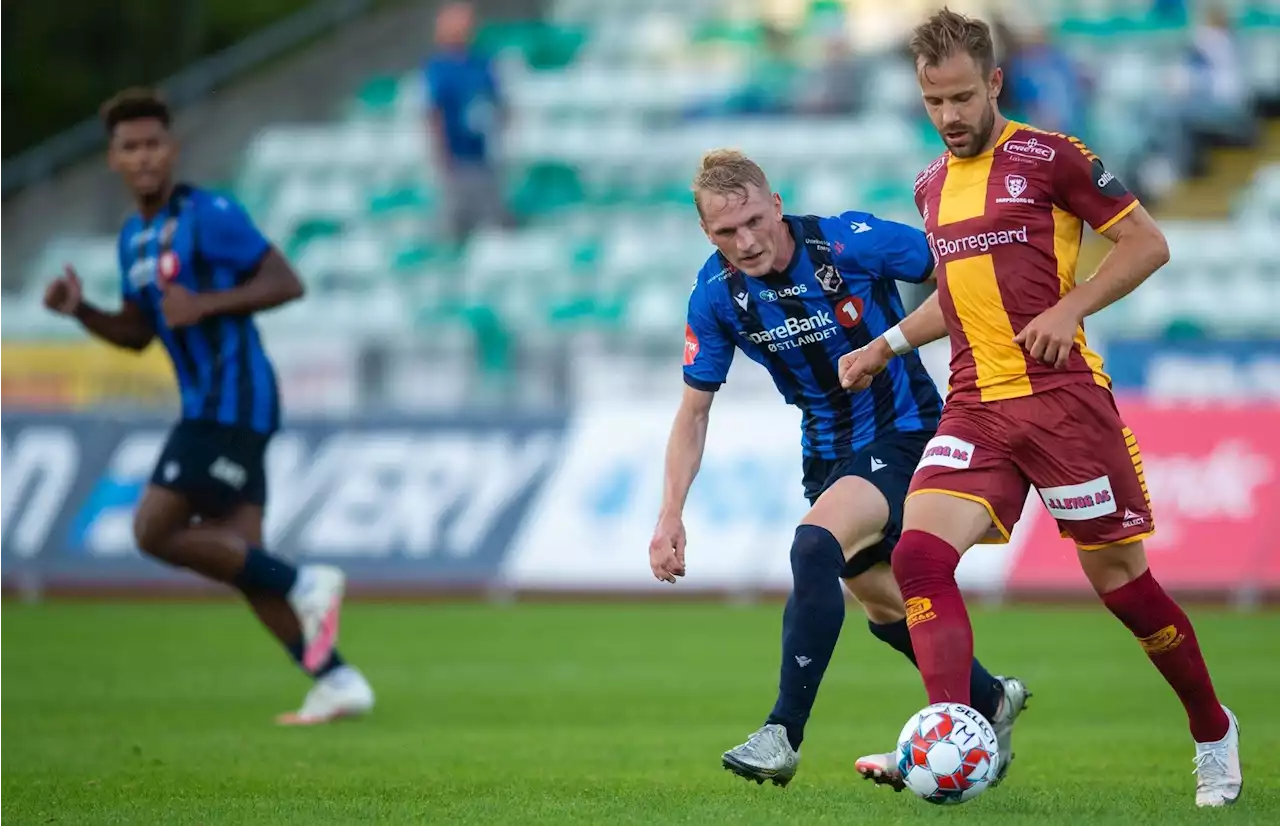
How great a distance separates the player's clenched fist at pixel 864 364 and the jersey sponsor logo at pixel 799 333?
45 centimetres

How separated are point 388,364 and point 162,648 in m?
6.11

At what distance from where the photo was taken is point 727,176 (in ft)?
21.8

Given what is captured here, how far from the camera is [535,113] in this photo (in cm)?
2450

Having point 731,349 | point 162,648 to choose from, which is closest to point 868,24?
point 162,648

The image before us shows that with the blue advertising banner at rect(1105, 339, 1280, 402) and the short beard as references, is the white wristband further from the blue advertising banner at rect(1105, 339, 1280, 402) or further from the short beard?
the blue advertising banner at rect(1105, 339, 1280, 402)

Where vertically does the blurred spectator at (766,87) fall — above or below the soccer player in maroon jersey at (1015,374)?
above

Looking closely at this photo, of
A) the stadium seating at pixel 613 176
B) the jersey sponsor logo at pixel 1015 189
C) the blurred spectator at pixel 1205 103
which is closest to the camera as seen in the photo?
the jersey sponsor logo at pixel 1015 189

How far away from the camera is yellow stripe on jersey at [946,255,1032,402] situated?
20.9 feet

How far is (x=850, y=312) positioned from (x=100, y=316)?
15.2 ft

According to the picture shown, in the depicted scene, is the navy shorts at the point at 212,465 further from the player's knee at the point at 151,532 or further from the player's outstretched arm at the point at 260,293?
the player's outstretched arm at the point at 260,293

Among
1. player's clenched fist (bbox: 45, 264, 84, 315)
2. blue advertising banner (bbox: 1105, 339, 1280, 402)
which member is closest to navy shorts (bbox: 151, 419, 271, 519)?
player's clenched fist (bbox: 45, 264, 84, 315)

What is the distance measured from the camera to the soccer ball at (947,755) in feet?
19.4

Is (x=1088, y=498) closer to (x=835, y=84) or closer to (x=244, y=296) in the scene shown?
(x=244, y=296)

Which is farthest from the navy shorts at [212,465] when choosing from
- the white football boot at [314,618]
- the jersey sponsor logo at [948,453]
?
the jersey sponsor logo at [948,453]
